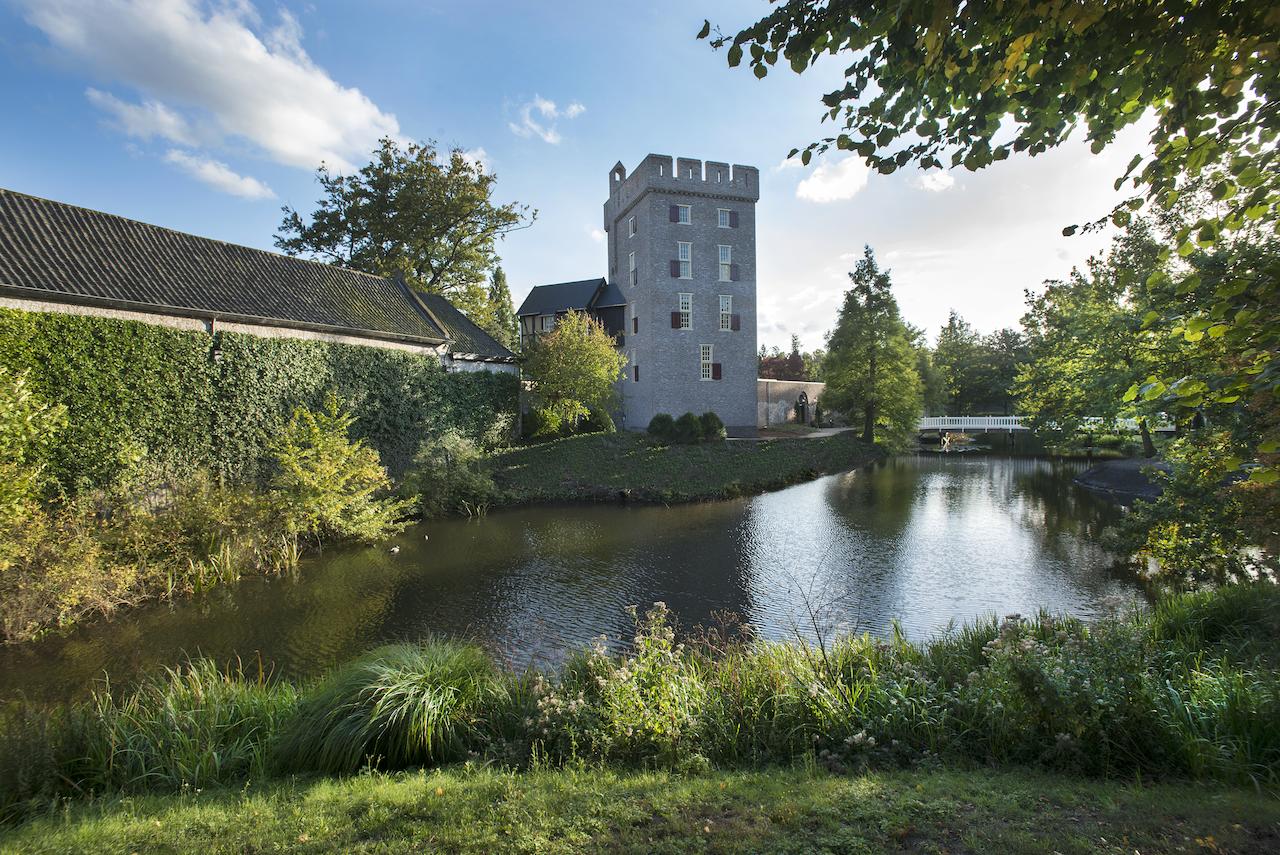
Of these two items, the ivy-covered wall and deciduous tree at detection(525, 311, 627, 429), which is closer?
the ivy-covered wall

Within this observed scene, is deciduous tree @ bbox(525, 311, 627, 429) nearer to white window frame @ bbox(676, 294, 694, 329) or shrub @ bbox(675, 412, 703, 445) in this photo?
shrub @ bbox(675, 412, 703, 445)

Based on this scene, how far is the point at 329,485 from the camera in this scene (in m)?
12.3

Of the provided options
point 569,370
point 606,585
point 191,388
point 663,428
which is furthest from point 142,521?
point 663,428

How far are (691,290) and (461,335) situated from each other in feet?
40.7

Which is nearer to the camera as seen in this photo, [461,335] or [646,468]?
[646,468]

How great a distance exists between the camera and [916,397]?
32594mm

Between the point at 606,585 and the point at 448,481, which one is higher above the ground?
the point at 448,481

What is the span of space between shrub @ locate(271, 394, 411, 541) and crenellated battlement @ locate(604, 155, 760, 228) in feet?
70.2

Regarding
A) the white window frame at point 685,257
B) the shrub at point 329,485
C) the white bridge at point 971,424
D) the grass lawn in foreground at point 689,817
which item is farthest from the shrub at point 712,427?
the grass lawn in foreground at point 689,817

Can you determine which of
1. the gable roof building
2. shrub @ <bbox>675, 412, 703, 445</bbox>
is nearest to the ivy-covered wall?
the gable roof building

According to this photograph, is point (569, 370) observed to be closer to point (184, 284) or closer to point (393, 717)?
point (184, 284)

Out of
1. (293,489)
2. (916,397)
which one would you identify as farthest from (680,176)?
(293,489)

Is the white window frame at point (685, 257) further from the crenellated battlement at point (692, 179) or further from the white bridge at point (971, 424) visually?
the white bridge at point (971, 424)

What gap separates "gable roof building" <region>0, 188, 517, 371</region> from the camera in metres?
12.4
